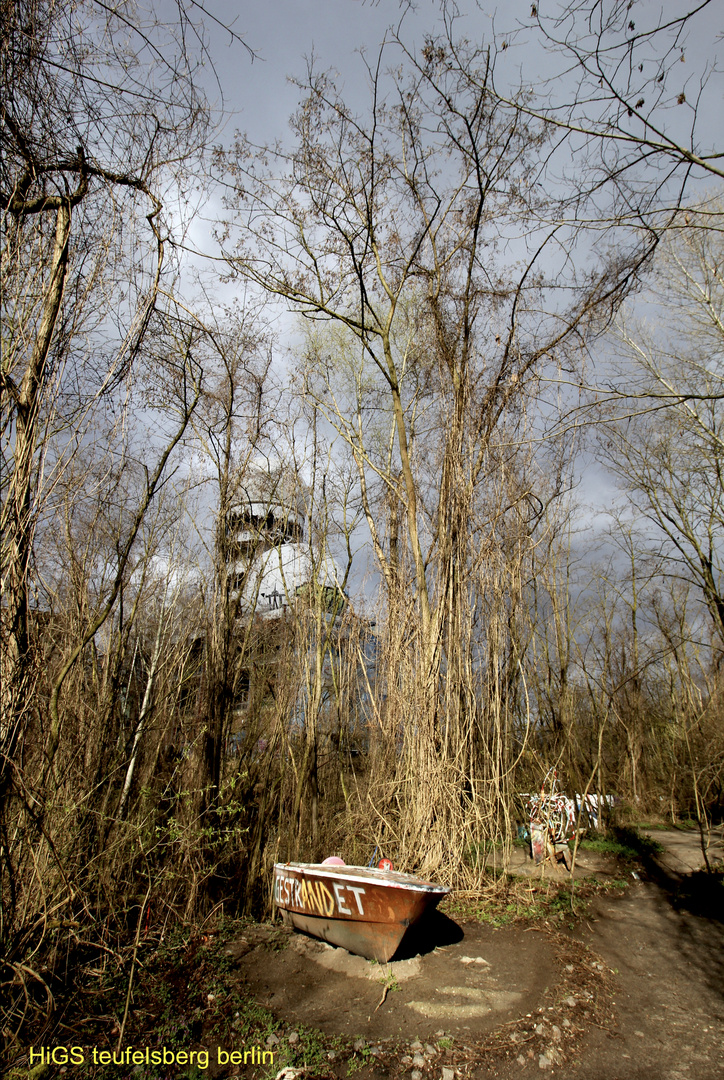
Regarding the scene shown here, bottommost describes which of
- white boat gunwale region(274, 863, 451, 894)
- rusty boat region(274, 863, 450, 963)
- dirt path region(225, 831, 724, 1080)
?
dirt path region(225, 831, 724, 1080)

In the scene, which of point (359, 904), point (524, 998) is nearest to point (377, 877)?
point (359, 904)

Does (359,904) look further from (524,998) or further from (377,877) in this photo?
(524,998)

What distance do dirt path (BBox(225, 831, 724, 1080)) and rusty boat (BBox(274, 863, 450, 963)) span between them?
0.16 metres

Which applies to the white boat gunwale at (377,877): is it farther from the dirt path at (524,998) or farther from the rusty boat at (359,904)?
the dirt path at (524,998)

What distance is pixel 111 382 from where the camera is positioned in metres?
3.23

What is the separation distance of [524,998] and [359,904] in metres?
1.31

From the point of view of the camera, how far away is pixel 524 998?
383 cm

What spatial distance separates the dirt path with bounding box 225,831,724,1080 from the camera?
3215 millimetres

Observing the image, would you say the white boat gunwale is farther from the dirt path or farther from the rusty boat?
the dirt path

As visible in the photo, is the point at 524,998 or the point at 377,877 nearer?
the point at 524,998

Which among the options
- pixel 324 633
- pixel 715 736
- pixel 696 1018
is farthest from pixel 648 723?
pixel 696 1018

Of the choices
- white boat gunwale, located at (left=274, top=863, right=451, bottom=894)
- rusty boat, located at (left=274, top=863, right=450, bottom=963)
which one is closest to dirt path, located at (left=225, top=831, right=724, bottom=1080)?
rusty boat, located at (left=274, top=863, right=450, bottom=963)

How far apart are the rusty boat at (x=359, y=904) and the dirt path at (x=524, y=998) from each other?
0.16m

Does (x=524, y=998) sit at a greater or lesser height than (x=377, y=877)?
lesser
